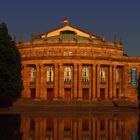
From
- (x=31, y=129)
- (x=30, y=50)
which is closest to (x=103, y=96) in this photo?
(x=30, y=50)

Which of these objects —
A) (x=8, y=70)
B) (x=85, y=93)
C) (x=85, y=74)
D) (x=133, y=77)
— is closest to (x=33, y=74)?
(x=85, y=74)

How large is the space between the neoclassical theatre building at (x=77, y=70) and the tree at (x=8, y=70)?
22498 mm

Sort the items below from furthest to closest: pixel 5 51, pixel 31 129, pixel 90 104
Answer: pixel 90 104 < pixel 5 51 < pixel 31 129

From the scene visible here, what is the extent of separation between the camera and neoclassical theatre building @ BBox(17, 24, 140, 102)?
93625 mm

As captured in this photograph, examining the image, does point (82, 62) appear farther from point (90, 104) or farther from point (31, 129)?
point (31, 129)

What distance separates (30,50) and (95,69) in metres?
16.8

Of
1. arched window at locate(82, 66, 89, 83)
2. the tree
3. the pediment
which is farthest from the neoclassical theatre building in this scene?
the tree

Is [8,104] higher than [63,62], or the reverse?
[63,62]

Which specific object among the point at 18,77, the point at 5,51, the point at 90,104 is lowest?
the point at 90,104

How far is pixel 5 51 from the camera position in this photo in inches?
2736

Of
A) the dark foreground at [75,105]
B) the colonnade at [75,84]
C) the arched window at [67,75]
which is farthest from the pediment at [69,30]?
the dark foreground at [75,105]

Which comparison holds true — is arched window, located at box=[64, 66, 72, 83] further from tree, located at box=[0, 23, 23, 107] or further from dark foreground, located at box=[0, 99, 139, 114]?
tree, located at box=[0, 23, 23, 107]

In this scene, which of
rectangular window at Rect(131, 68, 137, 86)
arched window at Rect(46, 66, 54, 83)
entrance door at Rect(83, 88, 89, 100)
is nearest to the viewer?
entrance door at Rect(83, 88, 89, 100)

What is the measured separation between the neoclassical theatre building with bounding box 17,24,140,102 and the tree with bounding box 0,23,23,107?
22.5m
